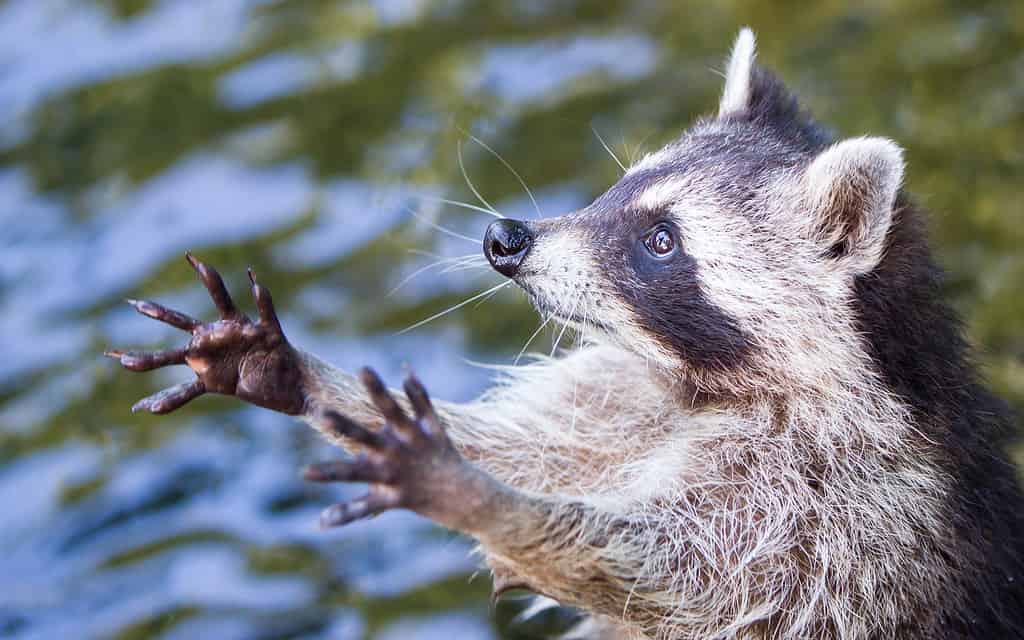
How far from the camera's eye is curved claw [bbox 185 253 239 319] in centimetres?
414

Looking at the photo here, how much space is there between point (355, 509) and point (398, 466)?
6.5 inches

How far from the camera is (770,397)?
4.47 metres

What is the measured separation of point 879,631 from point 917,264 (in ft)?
3.75

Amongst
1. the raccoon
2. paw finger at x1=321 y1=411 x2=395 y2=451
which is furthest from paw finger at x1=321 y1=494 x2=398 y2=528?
the raccoon

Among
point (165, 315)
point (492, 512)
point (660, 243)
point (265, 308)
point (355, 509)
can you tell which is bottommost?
point (492, 512)

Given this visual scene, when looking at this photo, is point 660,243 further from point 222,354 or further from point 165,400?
point 165,400

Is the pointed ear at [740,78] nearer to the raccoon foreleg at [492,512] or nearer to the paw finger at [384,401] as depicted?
the raccoon foreleg at [492,512]

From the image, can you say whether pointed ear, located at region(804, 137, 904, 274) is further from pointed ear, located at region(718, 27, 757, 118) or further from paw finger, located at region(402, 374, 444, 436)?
paw finger, located at region(402, 374, 444, 436)

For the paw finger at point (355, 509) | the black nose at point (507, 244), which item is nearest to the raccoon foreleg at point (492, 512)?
the paw finger at point (355, 509)

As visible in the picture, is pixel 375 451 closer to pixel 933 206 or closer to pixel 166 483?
pixel 166 483

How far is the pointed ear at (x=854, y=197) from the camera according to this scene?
414cm

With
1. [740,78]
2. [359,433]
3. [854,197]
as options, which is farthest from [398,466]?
[740,78]

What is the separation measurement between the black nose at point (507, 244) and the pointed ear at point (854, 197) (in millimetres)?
884

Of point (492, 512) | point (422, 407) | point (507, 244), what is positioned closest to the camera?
point (422, 407)
